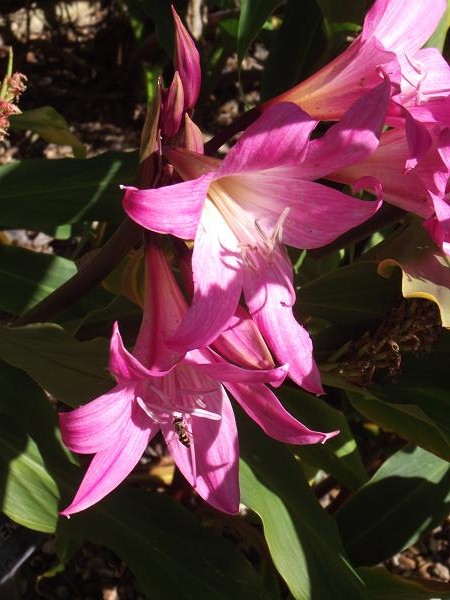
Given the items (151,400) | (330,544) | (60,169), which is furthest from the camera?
(60,169)

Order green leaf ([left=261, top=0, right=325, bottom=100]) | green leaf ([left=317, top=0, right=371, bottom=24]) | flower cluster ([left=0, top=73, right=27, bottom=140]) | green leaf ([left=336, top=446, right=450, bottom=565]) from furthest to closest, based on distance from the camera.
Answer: green leaf ([left=261, top=0, right=325, bottom=100]) → green leaf ([left=336, top=446, right=450, bottom=565]) → green leaf ([left=317, top=0, right=371, bottom=24]) → flower cluster ([left=0, top=73, right=27, bottom=140])

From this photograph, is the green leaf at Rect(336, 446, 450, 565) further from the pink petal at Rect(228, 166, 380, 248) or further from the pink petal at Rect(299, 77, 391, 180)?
the pink petal at Rect(299, 77, 391, 180)

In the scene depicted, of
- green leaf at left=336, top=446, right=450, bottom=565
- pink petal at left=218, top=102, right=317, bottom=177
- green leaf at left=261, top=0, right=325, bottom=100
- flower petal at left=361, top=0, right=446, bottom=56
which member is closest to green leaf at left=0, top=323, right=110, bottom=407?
pink petal at left=218, top=102, right=317, bottom=177

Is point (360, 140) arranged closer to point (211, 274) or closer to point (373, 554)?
point (211, 274)

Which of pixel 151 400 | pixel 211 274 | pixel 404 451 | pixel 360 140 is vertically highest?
pixel 360 140

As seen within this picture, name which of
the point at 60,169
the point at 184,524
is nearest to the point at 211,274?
the point at 184,524

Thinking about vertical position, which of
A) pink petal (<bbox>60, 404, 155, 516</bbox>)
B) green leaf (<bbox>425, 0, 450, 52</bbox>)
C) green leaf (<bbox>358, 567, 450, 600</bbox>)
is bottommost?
green leaf (<bbox>358, 567, 450, 600</bbox>)
